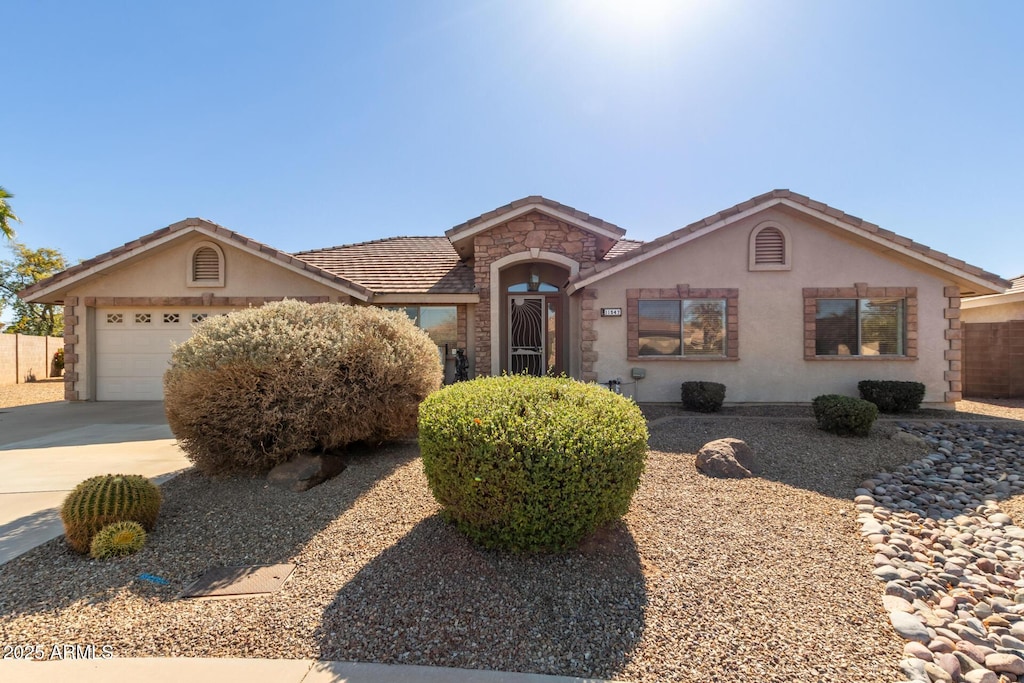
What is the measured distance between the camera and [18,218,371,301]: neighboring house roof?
11133 millimetres

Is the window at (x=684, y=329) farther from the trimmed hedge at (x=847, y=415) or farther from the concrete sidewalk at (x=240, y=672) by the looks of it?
the concrete sidewalk at (x=240, y=672)

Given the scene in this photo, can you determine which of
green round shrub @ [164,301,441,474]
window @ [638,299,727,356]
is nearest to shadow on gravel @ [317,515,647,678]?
green round shrub @ [164,301,441,474]

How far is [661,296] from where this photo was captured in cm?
989

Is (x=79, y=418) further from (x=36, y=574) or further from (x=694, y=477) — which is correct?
(x=694, y=477)

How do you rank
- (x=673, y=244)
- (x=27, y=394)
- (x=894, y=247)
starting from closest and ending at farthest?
(x=894, y=247), (x=673, y=244), (x=27, y=394)

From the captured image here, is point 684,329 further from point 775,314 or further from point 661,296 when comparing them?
point 775,314

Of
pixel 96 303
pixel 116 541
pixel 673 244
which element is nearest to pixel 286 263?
pixel 96 303

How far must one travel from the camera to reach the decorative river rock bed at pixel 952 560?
9.26 feet

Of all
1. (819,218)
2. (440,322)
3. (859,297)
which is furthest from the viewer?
(440,322)

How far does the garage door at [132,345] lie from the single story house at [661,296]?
0.03 metres

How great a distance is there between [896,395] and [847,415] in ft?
10.5

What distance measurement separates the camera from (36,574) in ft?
11.4

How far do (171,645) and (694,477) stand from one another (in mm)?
5072

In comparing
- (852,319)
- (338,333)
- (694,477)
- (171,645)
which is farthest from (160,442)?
(852,319)
